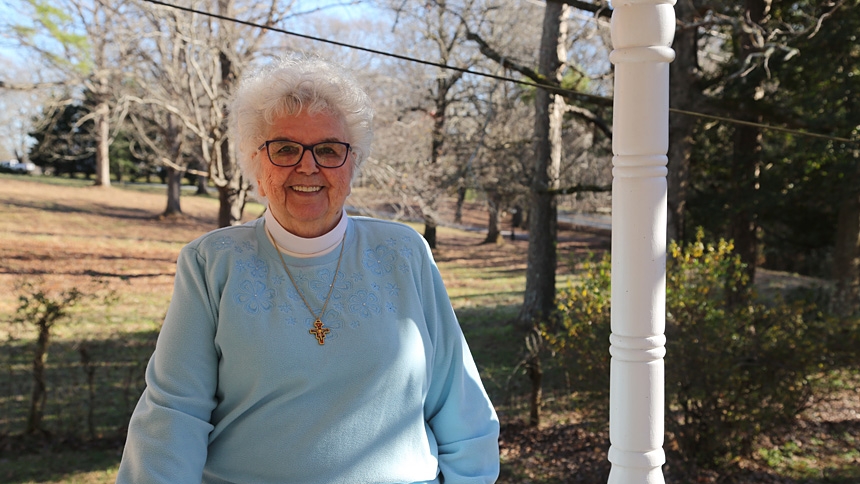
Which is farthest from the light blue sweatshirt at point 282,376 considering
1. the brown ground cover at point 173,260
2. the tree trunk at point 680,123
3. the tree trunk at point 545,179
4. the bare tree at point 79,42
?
the bare tree at point 79,42

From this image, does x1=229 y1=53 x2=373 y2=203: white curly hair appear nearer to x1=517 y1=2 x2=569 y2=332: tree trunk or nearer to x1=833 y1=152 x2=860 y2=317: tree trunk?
x1=517 y1=2 x2=569 y2=332: tree trunk

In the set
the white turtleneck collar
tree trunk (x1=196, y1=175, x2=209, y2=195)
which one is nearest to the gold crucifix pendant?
the white turtleneck collar

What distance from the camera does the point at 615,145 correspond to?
2.10 metres

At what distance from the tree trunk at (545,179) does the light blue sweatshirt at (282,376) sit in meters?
7.69

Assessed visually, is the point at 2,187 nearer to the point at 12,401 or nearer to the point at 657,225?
the point at 12,401

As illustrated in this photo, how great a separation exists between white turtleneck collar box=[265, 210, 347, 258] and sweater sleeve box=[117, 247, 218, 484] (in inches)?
8.6

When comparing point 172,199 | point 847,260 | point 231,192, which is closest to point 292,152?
point 231,192

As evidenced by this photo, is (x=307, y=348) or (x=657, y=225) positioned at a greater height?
(x=657, y=225)

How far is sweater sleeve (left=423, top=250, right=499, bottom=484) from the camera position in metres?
1.96

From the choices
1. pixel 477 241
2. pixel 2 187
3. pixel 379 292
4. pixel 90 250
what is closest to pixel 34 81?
pixel 90 250

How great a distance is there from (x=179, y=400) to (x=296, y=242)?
1.46 feet

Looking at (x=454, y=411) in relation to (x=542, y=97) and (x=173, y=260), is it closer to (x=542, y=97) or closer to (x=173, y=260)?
(x=542, y=97)

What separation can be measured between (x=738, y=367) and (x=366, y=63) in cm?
911

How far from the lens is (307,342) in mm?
1770
